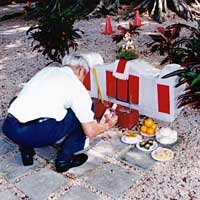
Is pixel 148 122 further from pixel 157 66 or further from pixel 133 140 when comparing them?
pixel 157 66

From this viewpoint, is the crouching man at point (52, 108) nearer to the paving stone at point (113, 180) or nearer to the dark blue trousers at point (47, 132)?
the dark blue trousers at point (47, 132)

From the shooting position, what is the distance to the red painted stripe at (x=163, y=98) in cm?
342

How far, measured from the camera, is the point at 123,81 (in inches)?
143

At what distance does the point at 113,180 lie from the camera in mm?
2705

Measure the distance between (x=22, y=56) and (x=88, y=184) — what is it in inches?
132

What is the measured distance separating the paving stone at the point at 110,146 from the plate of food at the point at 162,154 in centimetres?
27

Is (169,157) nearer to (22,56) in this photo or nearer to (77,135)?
(77,135)

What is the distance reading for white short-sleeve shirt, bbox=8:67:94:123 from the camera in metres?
2.58

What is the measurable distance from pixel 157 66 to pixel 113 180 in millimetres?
2418

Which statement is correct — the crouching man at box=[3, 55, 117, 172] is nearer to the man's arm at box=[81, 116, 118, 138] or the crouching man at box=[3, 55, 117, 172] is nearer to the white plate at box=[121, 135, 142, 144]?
the man's arm at box=[81, 116, 118, 138]

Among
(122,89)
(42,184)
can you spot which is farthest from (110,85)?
(42,184)

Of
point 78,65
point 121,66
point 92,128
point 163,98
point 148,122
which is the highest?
point 78,65

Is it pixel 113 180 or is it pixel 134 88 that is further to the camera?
pixel 134 88

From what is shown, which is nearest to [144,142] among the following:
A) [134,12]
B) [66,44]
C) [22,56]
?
[66,44]
